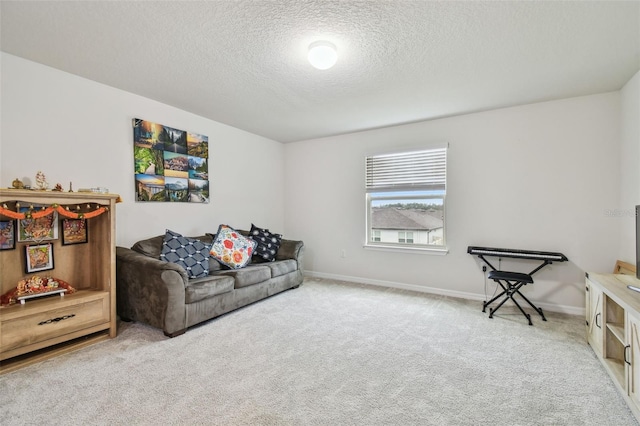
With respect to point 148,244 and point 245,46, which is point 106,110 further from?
point 245,46

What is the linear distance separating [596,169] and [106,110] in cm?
549

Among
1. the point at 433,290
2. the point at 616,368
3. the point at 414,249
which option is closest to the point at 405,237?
the point at 414,249

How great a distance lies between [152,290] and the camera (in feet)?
9.09

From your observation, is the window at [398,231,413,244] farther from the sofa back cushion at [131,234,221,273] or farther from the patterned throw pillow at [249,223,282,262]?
the sofa back cushion at [131,234,221,273]

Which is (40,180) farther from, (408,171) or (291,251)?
(408,171)

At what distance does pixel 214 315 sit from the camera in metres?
3.09

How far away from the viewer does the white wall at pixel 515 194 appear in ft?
10.7

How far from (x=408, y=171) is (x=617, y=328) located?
2.89 m

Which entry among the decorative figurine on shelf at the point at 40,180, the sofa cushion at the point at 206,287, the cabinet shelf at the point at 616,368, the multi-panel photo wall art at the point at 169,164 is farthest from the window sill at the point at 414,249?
the decorative figurine on shelf at the point at 40,180

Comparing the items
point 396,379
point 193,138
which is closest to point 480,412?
point 396,379

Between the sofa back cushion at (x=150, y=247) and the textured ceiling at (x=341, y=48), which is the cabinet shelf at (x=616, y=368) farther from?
the sofa back cushion at (x=150, y=247)

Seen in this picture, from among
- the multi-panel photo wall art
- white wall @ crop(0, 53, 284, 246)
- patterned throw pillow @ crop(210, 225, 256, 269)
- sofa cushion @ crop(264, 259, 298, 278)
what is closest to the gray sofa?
patterned throw pillow @ crop(210, 225, 256, 269)

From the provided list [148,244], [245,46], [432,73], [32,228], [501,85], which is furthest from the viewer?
[148,244]

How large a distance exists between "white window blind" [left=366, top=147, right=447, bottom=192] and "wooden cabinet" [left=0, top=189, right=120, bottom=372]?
11.5ft
